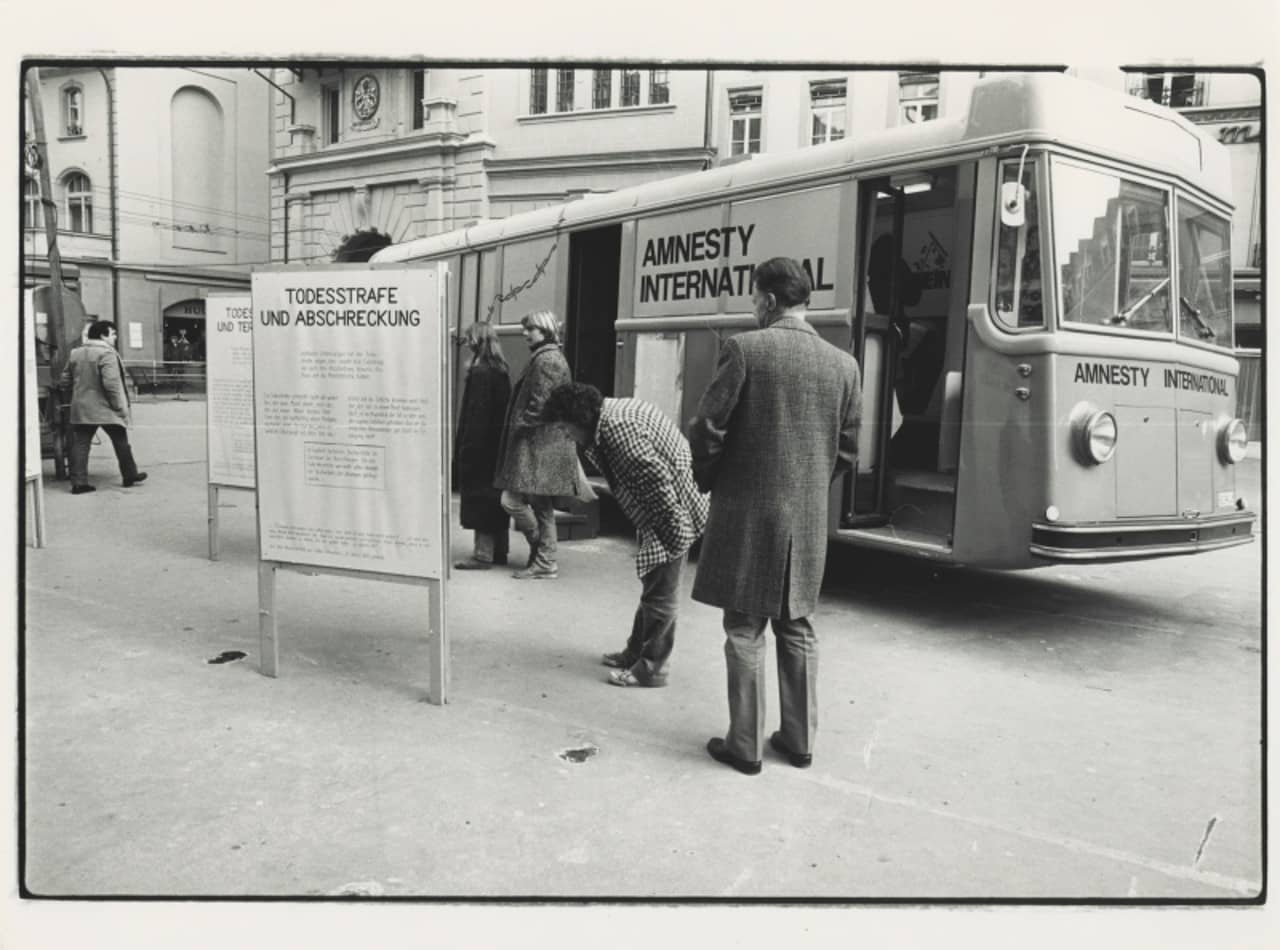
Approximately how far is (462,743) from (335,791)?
55 cm

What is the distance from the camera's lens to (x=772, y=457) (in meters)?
3.40

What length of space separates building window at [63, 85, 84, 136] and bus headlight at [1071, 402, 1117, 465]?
14.2ft

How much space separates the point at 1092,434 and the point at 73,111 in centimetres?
444

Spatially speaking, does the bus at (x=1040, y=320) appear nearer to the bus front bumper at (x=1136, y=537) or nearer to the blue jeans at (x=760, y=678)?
the bus front bumper at (x=1136, y=537)

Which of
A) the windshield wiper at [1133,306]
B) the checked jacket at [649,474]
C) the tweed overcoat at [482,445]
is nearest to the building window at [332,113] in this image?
the checked jacket at [649,474]

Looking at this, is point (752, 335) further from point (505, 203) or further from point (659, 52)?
point (505, 203)

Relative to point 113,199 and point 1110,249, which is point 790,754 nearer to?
point 1110,249

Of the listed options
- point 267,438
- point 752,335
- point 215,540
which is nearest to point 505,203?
point 215,540

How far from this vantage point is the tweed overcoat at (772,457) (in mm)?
3396

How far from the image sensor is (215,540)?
22.0ft

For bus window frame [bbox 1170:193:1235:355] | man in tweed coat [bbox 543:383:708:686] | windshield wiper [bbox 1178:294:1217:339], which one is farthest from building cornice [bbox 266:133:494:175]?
windshield wiper [bbox 1178:294:1217:339]

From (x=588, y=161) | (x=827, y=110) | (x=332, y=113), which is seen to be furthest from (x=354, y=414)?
(x=588, y=161)

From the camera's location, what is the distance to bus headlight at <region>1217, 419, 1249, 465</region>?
5.38 metres

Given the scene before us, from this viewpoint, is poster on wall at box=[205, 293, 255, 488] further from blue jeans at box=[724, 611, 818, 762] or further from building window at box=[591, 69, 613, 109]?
blue jeans at box=[724, 611, 818, 762]
